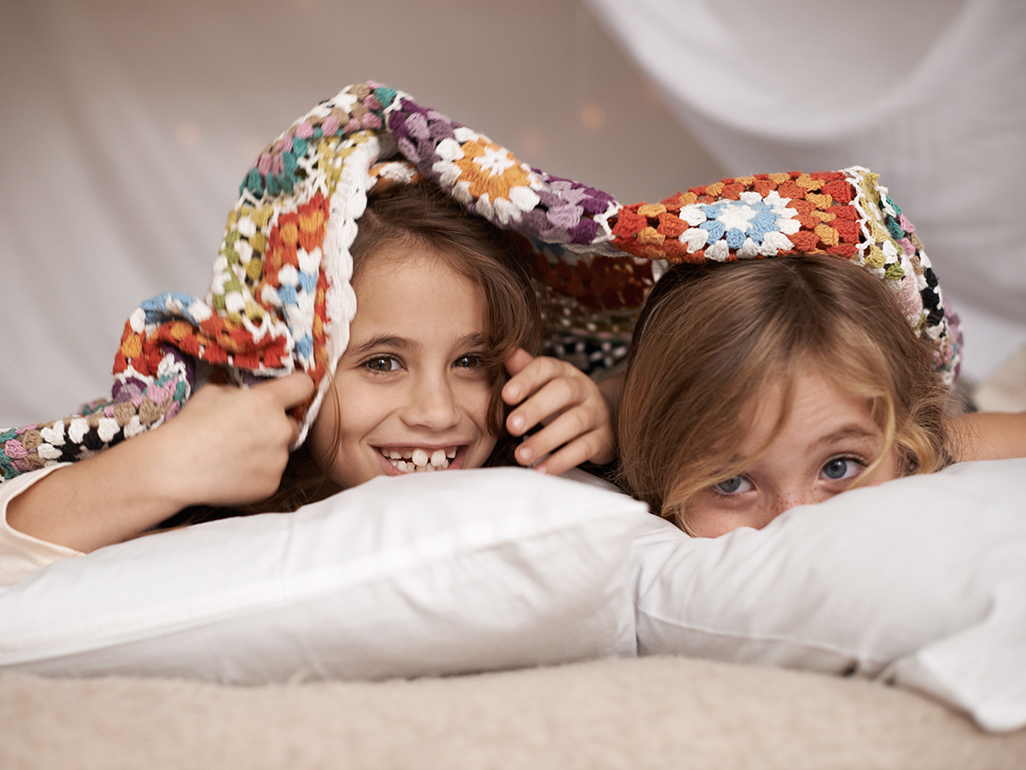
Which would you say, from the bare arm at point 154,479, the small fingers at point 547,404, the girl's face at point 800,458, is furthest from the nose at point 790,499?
the bare arm at point 154,479

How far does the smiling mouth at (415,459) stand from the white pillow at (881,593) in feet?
1.34

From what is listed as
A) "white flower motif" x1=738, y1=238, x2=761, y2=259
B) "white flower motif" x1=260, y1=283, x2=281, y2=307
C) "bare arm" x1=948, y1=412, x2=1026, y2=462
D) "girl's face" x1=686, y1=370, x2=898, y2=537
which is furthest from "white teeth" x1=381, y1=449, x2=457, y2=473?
"bare arm" x1=948, y1=412, x2=1026, y2=462

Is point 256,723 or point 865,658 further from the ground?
point 256,723

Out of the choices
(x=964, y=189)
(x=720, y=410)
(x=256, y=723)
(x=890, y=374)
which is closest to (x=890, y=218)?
(x=890, y=374)

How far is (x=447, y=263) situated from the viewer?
3.38 feet

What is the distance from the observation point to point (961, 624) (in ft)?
1.78

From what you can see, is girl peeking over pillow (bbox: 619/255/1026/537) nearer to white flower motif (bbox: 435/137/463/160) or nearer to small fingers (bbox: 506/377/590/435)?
small fingers (bbox: 506/377/590/435)

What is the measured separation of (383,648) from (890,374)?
659mm

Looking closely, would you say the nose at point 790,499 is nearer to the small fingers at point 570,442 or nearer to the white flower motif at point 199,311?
the small fingers at point 570,442

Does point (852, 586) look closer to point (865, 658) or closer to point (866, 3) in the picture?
point (865, 658)

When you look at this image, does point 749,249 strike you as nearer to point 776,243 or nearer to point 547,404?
point 776,243

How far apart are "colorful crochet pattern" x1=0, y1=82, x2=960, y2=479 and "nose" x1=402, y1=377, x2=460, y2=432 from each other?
0.37 ft

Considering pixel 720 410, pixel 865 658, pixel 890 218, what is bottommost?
pixel 865 658

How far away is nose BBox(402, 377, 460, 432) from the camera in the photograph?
3.16 ft
